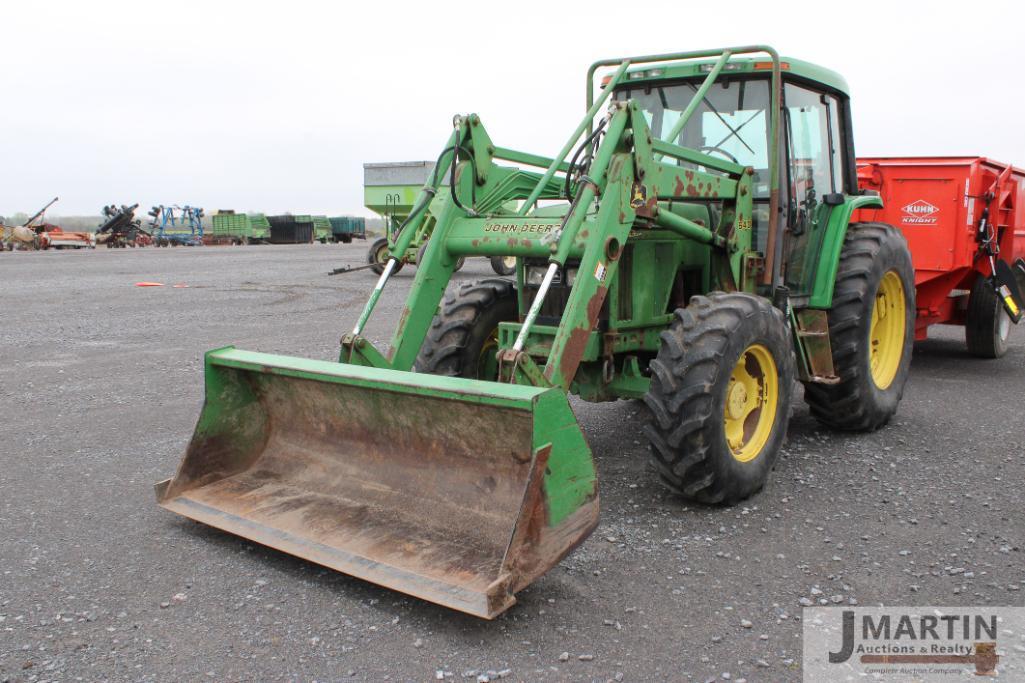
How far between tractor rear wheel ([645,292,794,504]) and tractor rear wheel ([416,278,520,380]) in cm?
133

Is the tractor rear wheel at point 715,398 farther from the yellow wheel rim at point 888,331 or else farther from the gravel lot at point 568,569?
the yellow wheel rim at point 888,331

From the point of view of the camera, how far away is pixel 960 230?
26.0ft

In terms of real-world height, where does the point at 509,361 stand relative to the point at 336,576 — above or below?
above

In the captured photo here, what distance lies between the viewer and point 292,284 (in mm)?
17469

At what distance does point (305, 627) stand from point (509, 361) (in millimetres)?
1339

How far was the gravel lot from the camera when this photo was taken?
118 inches

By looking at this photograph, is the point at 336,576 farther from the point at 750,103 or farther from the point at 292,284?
the point at 292,284

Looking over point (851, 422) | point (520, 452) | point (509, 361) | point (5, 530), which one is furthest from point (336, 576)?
point (851, 422)

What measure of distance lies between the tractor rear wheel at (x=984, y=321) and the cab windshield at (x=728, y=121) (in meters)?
4.32

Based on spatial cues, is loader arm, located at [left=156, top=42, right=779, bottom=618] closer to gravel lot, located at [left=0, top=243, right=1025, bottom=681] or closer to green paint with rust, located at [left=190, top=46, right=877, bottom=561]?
green paint with rust, located at [left=190, top=46, right=877, bottom=561]

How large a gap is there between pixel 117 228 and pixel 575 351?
40362 mm

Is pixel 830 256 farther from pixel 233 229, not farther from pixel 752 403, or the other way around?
pixel 233 229
